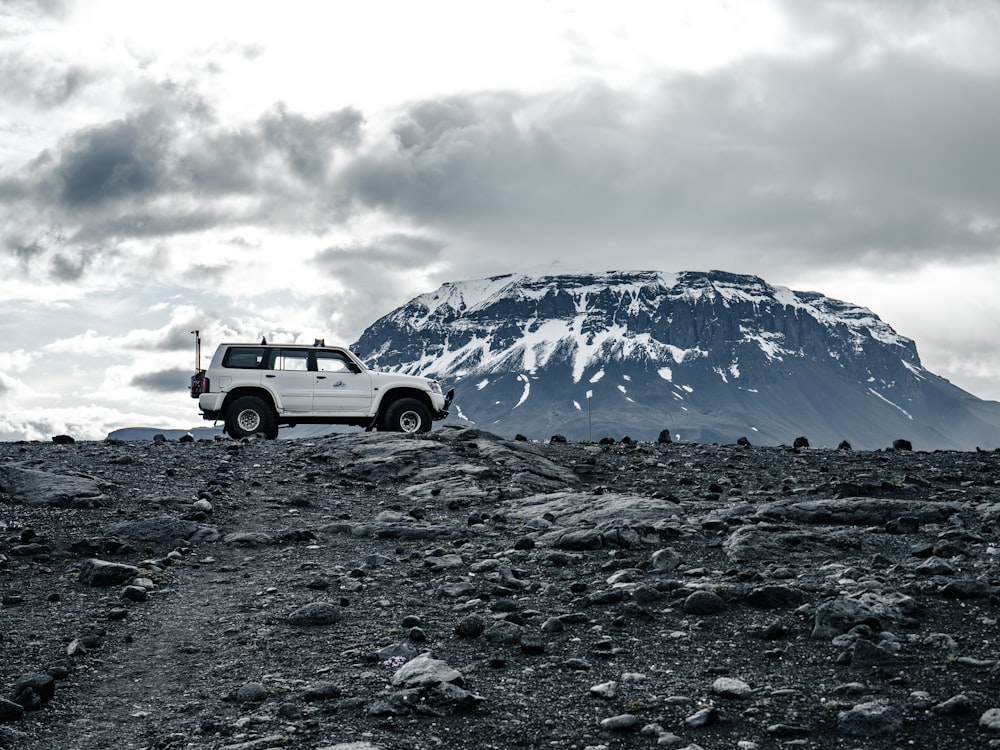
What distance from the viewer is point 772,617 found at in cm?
901

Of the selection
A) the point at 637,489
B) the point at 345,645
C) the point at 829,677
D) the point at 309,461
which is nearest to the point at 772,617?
the point at 829,677

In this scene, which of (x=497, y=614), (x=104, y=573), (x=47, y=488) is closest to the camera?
(x=497, y=614)

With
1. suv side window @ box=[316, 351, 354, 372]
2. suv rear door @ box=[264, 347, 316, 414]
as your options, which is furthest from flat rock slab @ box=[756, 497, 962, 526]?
suv rear door @ box=[264, 347, 316, 414]

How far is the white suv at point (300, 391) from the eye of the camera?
25.3 meters

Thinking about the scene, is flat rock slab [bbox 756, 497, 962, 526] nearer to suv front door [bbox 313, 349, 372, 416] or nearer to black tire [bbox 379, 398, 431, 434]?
black tire [bbox 379, 398, 431, 434]

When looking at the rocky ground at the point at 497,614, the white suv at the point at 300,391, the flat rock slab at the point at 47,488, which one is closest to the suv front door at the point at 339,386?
the white suv at the point at 300,391

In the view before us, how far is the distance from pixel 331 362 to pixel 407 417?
2.70m

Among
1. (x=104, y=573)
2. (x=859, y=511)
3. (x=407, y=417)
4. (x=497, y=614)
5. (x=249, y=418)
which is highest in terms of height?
(x=407, y=417)

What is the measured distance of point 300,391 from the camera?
83.9 feet

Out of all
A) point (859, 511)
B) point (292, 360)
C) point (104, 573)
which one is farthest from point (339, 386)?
point (859, 511)

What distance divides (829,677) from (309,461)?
15619 millimetres

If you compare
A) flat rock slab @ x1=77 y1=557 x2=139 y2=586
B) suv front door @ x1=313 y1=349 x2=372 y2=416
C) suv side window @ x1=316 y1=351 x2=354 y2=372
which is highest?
suv side window @ x1=316 y1=351 x2=354 y2=372

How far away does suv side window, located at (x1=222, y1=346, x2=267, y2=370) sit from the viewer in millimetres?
25312

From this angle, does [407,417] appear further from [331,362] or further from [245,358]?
[245,358]
